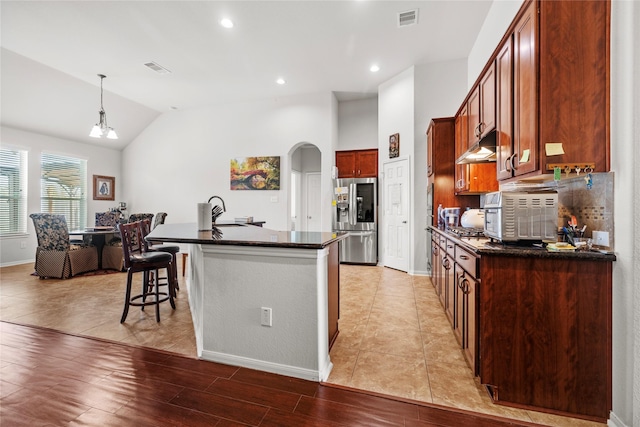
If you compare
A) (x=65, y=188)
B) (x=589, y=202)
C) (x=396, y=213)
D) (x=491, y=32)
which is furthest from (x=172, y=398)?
(x=65, y=188)

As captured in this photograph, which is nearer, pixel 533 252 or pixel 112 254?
pixel 533 252

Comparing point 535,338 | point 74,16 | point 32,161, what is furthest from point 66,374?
point 32,161

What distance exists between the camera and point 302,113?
590 cm

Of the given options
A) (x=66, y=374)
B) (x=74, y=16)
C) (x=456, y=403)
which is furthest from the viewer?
(x=74, y=16)

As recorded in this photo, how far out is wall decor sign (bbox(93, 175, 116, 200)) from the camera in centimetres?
680

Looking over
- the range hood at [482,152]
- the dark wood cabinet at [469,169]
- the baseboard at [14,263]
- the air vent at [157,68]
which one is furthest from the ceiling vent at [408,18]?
the baseboard at [14,263]

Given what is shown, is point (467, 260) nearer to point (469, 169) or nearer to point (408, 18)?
point (469, 169)

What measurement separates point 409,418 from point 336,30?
13.9 feet

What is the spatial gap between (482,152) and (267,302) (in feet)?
8.47

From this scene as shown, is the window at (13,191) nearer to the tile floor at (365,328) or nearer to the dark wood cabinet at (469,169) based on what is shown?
the tile floor at (365,328)

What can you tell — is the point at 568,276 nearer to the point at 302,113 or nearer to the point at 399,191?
the point at 399,191

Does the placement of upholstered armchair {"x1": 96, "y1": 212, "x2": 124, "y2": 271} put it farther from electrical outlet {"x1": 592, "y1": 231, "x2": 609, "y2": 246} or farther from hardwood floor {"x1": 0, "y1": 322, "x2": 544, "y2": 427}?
A: electrical outlet {"x1": 592, "y1": 231, "x2": 609, "y2": 246}

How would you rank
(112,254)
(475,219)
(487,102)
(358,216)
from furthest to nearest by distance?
(358,216), (112,254), (475,219), (487,102)

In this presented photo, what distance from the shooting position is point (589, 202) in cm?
166
